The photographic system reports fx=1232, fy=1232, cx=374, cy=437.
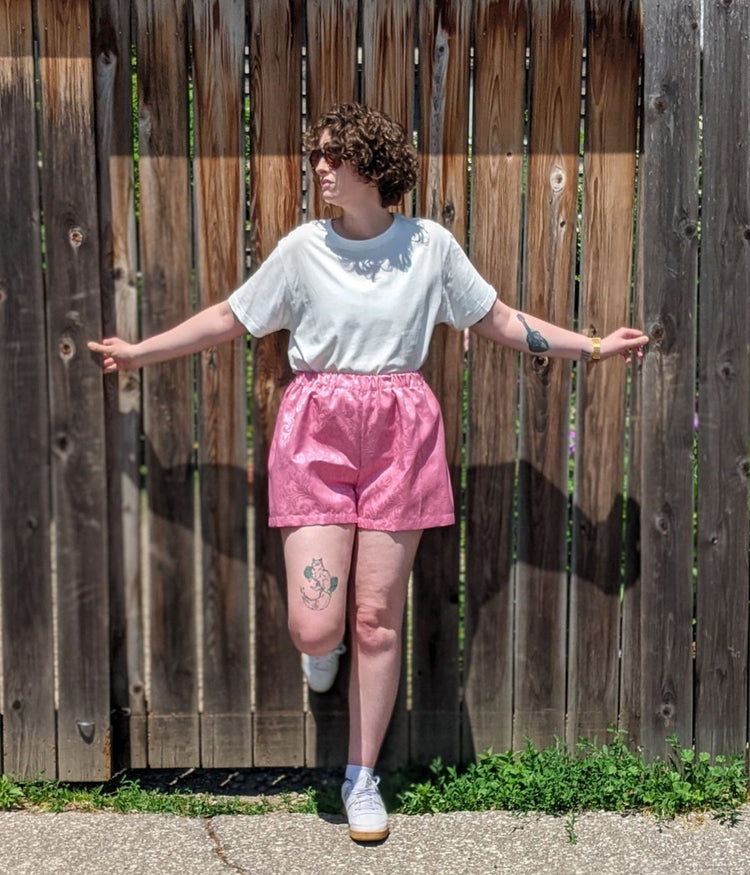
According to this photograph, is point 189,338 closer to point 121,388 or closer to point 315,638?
point 121,388

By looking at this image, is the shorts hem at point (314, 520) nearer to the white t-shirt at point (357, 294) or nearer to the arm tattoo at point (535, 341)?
the white t-shirt at point (357, 294)

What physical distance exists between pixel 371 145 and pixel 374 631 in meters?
1.38

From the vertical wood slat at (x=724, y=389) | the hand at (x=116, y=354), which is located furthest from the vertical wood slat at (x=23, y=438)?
the vertical wood slat at (x=724, y=389)

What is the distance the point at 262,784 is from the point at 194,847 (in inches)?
24.1

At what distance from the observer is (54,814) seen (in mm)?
3754

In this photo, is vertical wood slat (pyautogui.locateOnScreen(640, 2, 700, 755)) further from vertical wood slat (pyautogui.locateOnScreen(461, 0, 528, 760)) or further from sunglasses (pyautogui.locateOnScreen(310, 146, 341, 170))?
sunglasses (pyautogui.locateOnScreen(310, 146, 341, 170))

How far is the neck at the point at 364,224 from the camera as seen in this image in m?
3.46

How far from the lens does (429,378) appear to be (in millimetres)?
3855

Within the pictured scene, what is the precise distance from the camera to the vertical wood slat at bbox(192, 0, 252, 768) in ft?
12.1

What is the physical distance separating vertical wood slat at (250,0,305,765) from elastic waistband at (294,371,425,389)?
1.20 ft

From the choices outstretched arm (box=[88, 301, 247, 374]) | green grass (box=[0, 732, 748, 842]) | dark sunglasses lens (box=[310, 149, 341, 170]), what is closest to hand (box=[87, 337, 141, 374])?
outstretched arm (box=[88, 301, 247, 374])

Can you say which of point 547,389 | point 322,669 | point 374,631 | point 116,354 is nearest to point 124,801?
point 322,669

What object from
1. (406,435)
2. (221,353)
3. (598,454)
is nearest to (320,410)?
(406,435)

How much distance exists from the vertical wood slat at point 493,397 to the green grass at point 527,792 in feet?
0.60
